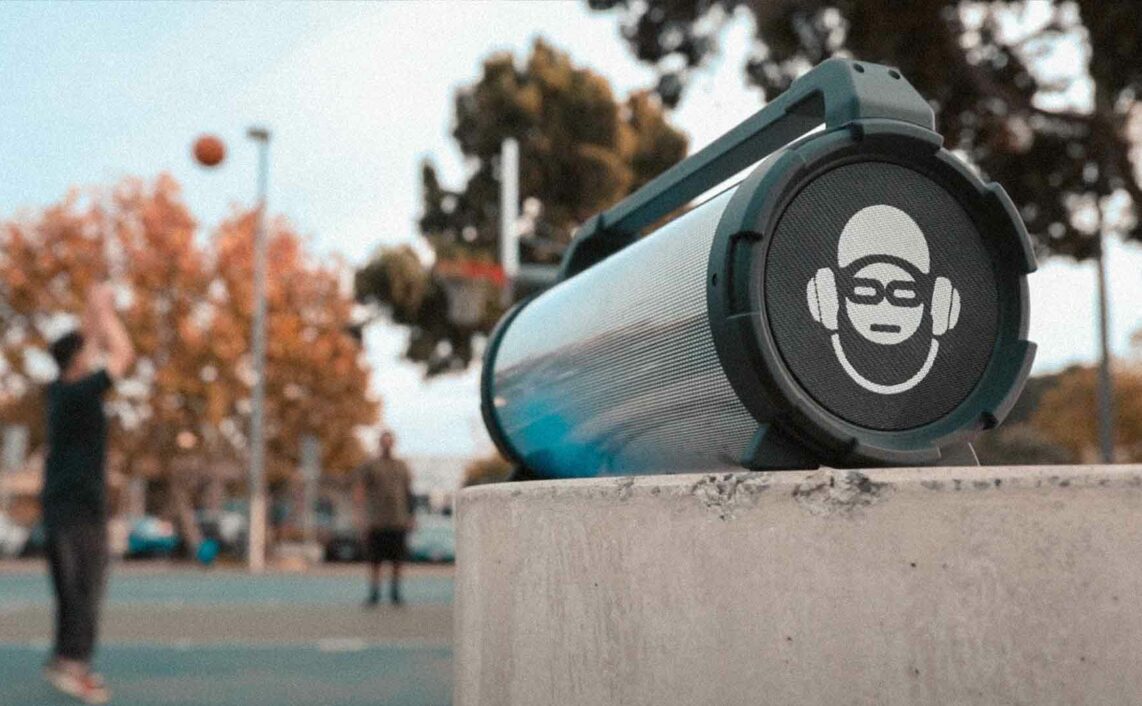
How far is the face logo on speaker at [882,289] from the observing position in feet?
5.64

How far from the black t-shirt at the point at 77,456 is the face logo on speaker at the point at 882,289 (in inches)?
203

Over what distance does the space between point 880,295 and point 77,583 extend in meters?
5.34

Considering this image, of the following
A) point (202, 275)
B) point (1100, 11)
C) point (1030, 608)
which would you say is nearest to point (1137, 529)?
point (1030, 608)

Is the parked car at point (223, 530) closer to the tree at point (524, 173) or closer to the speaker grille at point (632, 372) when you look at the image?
the tree at point (524, 173)

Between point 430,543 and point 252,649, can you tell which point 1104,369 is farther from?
point 252,649

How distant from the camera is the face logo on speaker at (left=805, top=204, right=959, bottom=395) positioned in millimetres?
1718

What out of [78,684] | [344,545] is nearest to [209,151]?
[344,545]

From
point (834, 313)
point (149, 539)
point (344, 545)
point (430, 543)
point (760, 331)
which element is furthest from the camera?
point (149, 539)

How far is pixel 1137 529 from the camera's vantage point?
1.45 meters

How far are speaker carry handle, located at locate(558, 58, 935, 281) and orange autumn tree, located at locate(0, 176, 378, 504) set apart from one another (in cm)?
2906

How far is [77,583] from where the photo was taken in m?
6.07

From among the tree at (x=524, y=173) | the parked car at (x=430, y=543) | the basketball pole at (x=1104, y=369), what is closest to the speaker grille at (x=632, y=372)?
the basketball pole at (x=1104, y=369)

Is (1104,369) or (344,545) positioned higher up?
(1104,369)

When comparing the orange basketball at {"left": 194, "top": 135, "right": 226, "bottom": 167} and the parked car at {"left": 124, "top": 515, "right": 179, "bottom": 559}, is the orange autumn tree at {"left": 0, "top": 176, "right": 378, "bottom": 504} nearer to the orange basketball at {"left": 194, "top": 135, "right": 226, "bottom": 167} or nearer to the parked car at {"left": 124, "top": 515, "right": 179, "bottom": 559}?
the parked car at {"left": 124, "top": 515, "right": 179, "bottom": 559}
